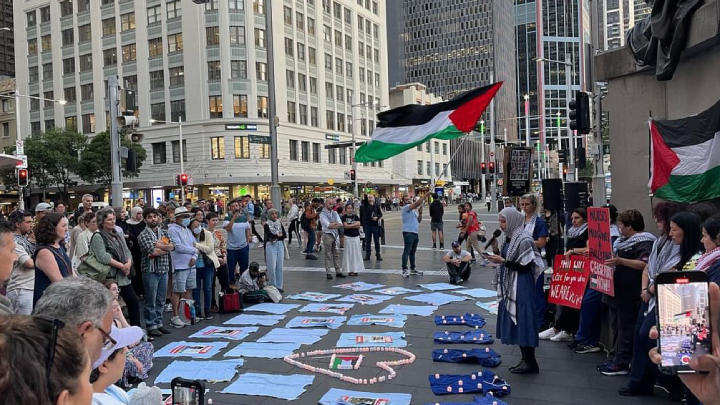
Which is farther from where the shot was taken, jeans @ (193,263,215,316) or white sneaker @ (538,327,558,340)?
jeans @ (193,263,215,316)

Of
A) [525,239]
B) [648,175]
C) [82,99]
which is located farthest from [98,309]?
[82,99]

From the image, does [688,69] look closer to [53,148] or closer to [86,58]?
[53,148]

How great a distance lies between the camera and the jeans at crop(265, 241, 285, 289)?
454 inches

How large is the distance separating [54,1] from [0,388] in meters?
66.5

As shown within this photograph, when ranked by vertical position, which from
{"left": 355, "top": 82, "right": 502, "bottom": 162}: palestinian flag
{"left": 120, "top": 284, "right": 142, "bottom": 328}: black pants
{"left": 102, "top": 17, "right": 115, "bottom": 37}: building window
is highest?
{"left": 102, "top": 17, "right": 115, "bottom": 37}: building window

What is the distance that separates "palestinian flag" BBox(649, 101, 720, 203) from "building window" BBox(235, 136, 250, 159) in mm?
43732

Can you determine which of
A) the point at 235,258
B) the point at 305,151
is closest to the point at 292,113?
the point at 305,151

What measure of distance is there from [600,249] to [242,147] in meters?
45.5

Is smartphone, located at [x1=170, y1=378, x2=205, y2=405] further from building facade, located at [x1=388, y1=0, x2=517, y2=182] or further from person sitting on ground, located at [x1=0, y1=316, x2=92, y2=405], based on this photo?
building facade, located at [x1=388, y1=0, x2=517, y2=182]

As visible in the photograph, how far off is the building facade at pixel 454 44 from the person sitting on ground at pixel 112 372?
129 metres

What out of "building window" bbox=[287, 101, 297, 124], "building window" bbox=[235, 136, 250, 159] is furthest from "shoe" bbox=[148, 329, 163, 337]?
"building window" bbox=[287, 101, 297, 124]

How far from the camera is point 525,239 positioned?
613 centimetres

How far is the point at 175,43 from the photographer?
50.2 metres

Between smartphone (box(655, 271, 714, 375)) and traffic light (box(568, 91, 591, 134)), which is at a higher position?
traffic light (box(568, 91, 591, 134))
